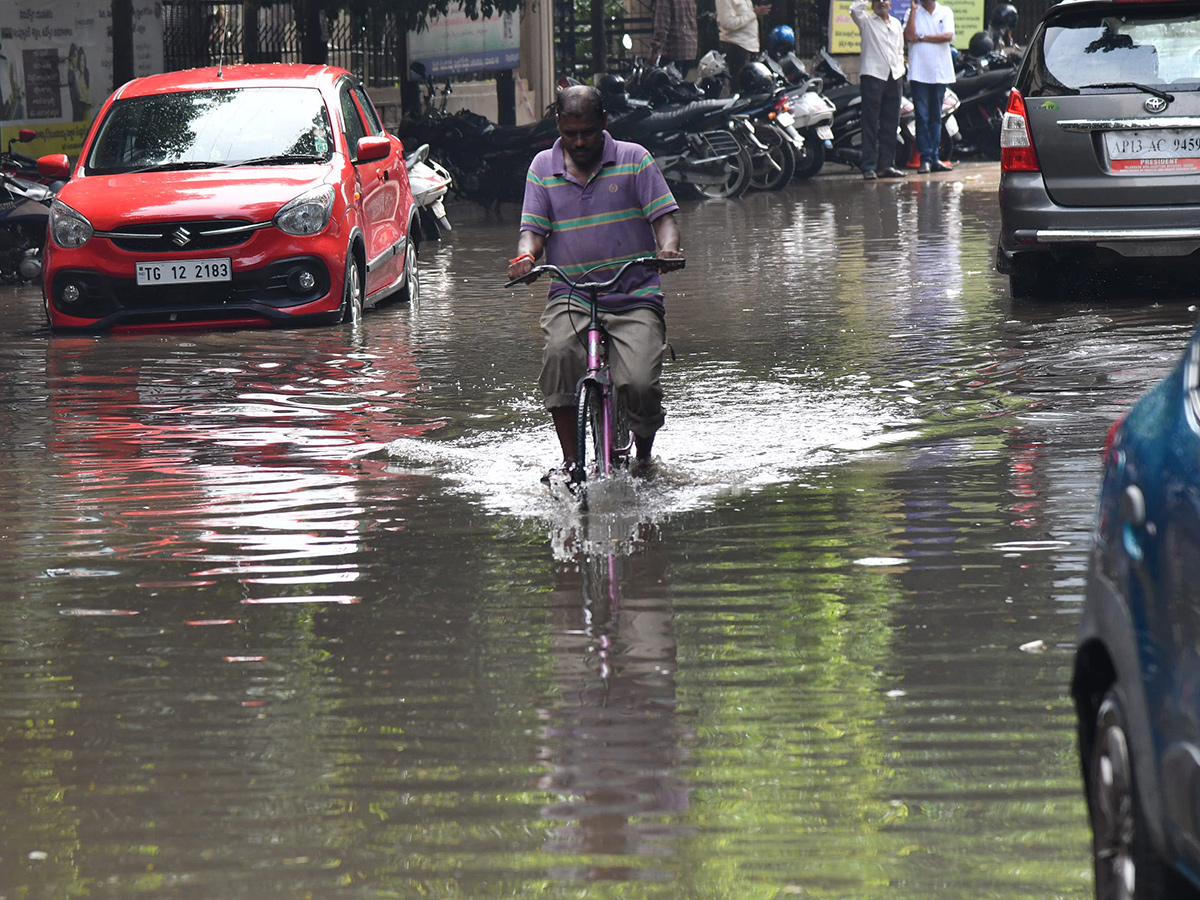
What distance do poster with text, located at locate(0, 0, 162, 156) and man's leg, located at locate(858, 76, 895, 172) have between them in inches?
339

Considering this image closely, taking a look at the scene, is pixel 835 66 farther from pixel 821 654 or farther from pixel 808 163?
pixel 821 654

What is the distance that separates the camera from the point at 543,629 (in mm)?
5645

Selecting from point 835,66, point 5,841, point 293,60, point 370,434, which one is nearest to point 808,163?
point 835,66

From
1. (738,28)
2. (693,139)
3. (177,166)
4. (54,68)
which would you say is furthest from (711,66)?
(177,166)

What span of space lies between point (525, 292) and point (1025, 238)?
14.3 feet

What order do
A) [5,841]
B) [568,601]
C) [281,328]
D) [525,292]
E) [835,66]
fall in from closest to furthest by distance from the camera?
[5,841] < [568,601] < [281,328] < [525,292] < [835,66]

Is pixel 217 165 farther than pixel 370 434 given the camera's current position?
Yes

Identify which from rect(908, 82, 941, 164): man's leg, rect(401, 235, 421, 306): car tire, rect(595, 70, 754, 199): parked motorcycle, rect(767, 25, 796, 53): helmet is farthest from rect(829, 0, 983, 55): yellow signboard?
rect(401, 235, 421, 306): car tire

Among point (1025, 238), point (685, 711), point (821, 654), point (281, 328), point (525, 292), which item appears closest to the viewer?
point (685, 711)

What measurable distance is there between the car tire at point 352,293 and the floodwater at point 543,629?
1.63m

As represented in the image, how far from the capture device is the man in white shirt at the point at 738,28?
29.5m

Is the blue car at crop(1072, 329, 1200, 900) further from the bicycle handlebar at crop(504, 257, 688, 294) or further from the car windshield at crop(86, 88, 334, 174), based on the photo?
the car windshield at crop(86, 88, 334, 174)

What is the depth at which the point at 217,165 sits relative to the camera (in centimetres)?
1309

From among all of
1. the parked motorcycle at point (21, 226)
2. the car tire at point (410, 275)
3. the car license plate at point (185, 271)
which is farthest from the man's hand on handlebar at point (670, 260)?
the parked motorcycle at point (21, 226)
